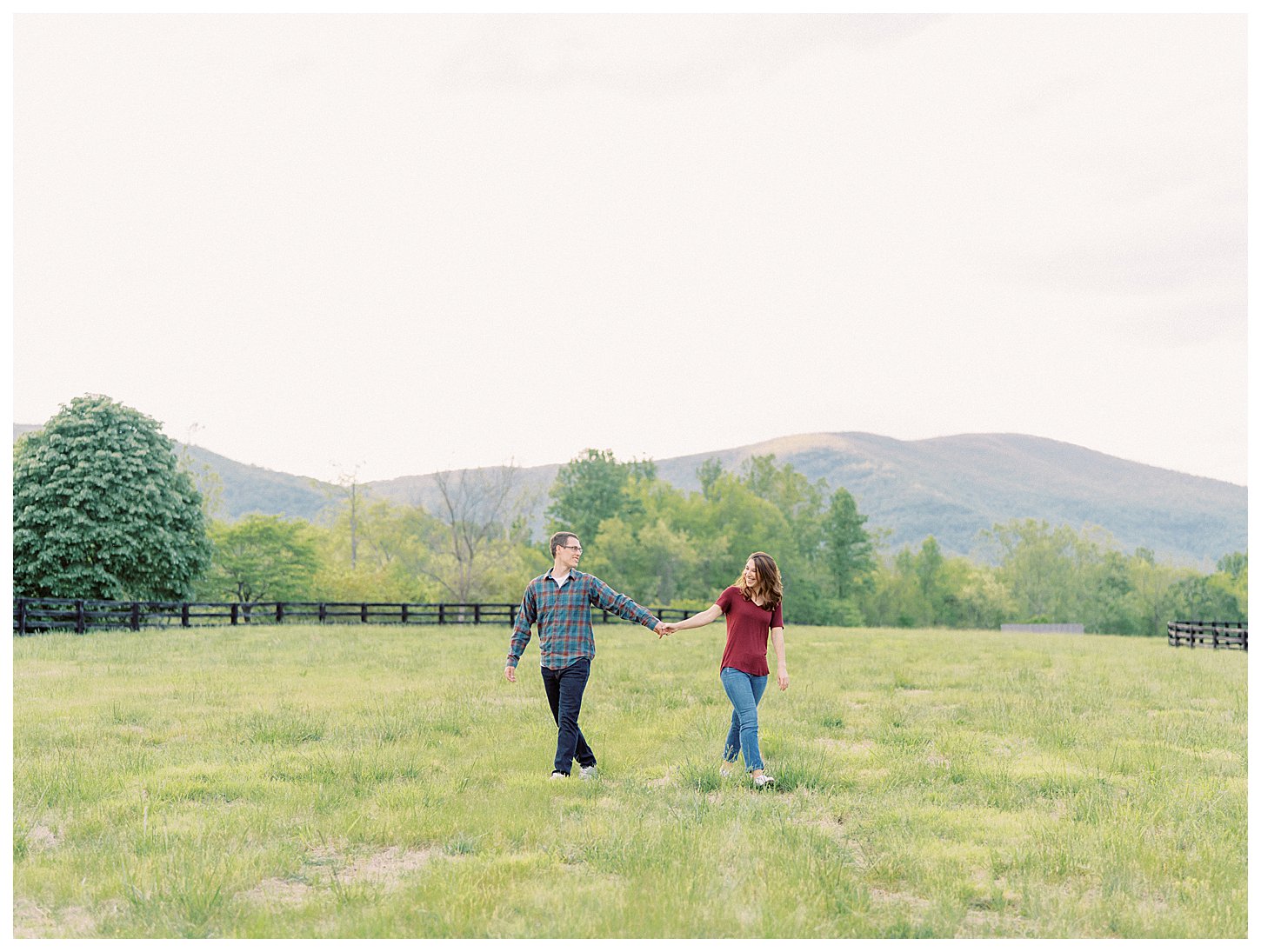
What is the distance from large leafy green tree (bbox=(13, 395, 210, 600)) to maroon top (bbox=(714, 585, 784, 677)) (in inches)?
1376

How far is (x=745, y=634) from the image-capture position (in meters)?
8.56

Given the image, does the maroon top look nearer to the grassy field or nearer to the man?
the man

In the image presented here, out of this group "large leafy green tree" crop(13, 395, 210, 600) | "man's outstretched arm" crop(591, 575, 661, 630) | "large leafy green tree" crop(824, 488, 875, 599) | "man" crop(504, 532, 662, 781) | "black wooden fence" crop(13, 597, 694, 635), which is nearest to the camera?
"man" crop(504, 532, 662, 781)

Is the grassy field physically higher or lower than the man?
lower

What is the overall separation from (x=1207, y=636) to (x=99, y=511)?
136ft

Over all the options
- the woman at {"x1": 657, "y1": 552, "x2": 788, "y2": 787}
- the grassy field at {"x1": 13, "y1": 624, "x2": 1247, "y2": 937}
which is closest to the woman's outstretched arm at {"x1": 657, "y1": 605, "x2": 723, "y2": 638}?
the woman at {"x1": 657, "y1": 552, "x2": 788, "y2": 787}

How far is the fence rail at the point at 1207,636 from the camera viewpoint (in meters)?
37.6

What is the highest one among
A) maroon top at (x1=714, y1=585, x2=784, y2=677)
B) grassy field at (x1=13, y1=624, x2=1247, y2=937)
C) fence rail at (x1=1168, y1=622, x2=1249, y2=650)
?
maroon top at (x1=714, y1=585, x2=784, y2=677)

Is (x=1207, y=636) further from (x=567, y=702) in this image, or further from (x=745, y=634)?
Answer: (x=567, y=702)

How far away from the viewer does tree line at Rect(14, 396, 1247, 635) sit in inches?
1506

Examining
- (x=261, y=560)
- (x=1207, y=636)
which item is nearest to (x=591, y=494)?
(x=261, y=560)

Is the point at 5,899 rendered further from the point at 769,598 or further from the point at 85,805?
the point at 769,598

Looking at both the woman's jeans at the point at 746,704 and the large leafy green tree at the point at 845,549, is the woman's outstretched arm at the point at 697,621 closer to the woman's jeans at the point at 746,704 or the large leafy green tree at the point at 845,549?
the woman's jeans at the point at 746,704

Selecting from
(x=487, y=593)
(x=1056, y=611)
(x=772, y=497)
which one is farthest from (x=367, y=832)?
(x=1056, y=611)
